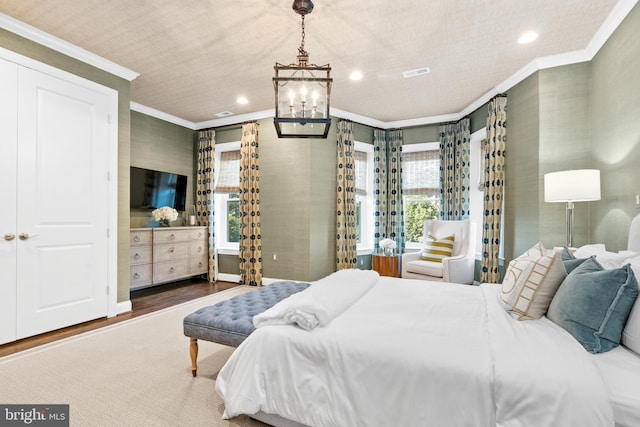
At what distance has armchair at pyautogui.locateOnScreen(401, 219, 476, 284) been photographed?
4.34 meters

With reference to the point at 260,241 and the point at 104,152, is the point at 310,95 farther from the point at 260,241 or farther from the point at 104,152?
the point at 260,241

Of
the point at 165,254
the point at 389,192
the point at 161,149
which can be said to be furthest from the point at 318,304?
the point at 161,149

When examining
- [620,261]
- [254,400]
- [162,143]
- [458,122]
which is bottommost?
[254,400]

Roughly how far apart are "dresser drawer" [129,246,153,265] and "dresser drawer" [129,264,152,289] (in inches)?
2.9

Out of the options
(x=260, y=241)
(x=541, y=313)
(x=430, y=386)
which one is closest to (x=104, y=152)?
(x=260, y=241)

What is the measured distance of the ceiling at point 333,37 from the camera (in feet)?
8.55

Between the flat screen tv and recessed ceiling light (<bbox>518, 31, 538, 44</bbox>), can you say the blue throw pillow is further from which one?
the flat screen tv

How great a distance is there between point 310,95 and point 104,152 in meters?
2.79

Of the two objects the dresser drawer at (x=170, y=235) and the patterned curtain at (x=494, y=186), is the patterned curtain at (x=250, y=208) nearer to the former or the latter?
the dresser drawer at (x=170, y=235)

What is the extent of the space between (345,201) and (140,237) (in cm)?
320

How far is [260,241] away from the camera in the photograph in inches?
209

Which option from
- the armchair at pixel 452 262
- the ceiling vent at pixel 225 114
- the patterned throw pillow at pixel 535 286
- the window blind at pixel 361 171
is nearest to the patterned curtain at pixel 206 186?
the ceiling vent at pixel 225 114

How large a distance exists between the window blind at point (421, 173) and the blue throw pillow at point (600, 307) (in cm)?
409
